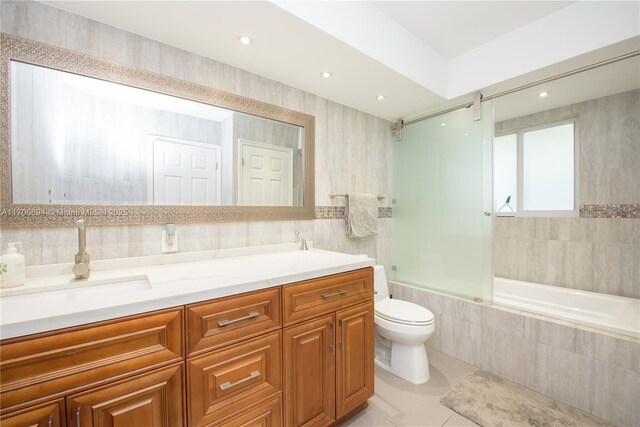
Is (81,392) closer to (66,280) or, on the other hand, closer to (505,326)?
(66,280)

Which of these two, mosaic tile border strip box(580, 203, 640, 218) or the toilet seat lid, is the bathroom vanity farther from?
mosaic tile border strip box(580, 203, 640, 218)

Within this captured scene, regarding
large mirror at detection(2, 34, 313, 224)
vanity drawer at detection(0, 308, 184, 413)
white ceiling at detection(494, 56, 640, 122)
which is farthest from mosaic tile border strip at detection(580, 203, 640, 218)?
vanity drawer at detection(0, 308, 184, 413)

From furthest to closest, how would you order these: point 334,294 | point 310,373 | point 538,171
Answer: point 538,171 → point 334,294 → point 310,373

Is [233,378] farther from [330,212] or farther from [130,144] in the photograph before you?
[330,212]

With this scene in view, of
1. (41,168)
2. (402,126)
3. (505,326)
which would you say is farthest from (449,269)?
(41,168)

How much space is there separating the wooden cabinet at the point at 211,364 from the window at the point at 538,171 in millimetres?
2287

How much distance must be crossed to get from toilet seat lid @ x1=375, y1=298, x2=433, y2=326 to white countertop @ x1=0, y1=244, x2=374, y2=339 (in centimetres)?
60

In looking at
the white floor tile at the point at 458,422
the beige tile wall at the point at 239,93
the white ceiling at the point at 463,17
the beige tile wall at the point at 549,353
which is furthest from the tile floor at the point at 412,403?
the white ceiling at the point at 463,17

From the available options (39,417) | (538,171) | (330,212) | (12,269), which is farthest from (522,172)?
(12,269)

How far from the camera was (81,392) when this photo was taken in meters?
0.75

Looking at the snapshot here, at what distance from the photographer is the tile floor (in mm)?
1497

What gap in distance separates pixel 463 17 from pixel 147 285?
238 cm

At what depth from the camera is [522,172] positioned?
9.21 feet

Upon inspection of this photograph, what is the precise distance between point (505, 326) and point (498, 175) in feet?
5.93
